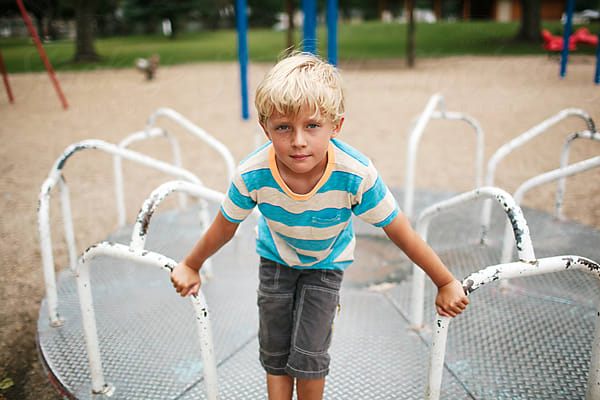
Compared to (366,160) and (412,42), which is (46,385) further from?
(412,42)

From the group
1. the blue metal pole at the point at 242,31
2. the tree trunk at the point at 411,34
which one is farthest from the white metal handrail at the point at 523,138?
the tree trunk at the point at 411,34

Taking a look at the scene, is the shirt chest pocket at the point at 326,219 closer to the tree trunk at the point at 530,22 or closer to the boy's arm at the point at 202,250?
the boy's arm at the point at 202,250

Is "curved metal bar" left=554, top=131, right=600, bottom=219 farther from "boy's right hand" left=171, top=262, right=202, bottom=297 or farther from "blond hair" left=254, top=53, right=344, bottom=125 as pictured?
"boy's right hand" left=171, top=262, right=202, bottom=297

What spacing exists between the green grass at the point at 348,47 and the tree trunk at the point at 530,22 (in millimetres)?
419

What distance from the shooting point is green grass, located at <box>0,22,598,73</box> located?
1313 centimetres

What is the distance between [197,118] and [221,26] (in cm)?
2805

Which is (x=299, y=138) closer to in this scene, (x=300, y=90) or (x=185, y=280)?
(x=300, y=90)

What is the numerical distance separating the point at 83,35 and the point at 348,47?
9953mm

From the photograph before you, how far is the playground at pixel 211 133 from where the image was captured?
10.3 ft

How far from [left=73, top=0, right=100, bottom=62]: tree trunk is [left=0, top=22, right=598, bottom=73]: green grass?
0.39 m

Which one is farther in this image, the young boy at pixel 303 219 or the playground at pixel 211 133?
the playground at pixel 211 133

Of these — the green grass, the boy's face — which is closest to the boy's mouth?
the boy's face

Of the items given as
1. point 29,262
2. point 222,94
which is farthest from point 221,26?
point 29,262

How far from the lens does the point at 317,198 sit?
1.36m
